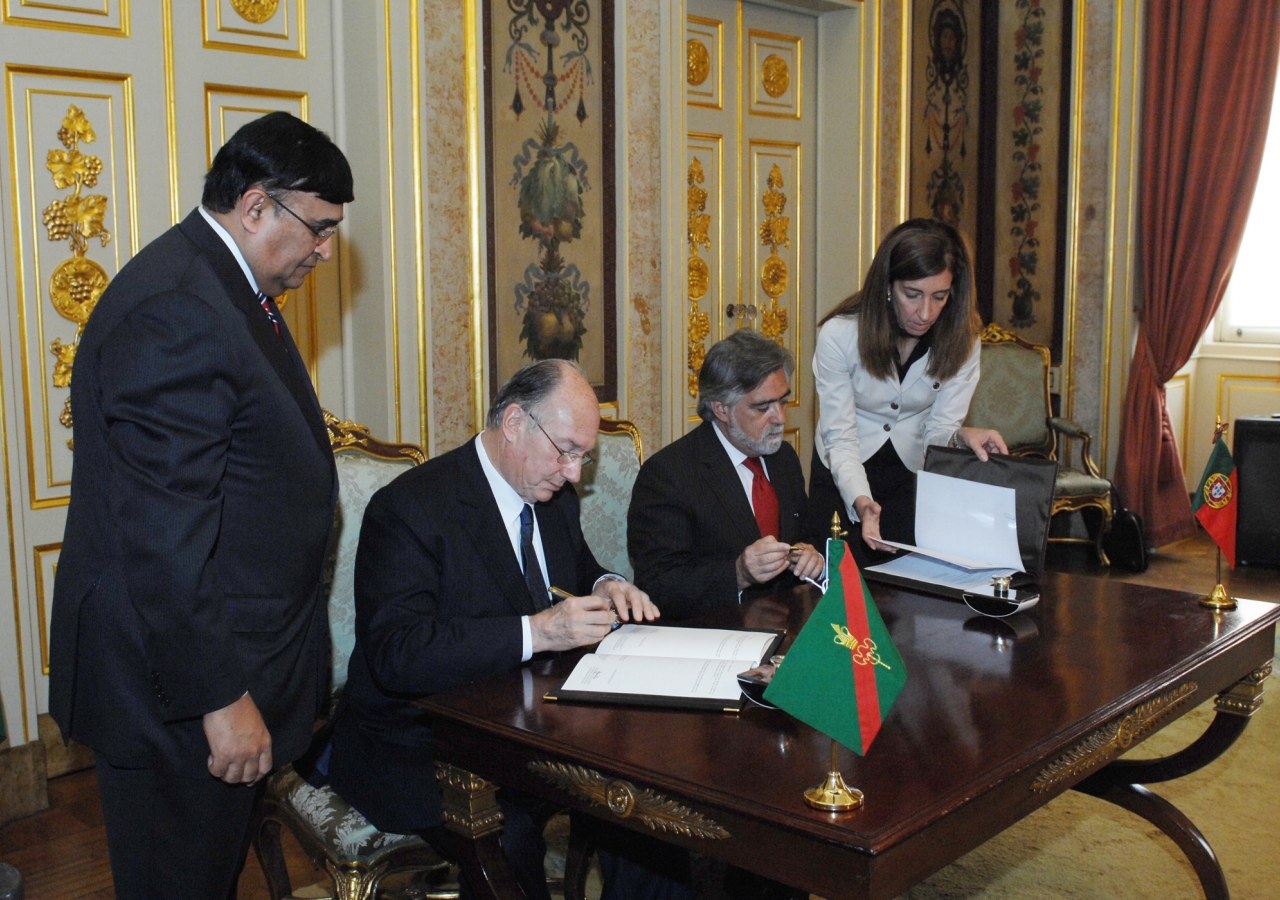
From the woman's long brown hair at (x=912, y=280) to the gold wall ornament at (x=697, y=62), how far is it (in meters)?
2.11

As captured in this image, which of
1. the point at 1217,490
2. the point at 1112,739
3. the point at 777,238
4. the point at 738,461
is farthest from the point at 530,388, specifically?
the point at 777,238

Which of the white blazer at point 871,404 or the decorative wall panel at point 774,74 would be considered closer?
the white blazer at point 871,404

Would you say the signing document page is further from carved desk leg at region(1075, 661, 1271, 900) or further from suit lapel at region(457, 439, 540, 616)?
carved desk leg at region(1075, 661, 1271, 900)

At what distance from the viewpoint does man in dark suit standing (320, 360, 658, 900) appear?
1.89m

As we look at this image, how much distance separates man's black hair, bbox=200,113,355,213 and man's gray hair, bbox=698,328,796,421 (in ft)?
3.65

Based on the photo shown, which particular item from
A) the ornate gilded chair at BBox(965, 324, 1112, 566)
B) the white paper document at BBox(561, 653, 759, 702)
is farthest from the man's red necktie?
the ornate gilded chair at BBox(965, 324, 1112, 566)

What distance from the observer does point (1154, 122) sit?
579cm

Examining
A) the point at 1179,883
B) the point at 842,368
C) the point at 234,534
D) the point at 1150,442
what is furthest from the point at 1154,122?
the point at 234,534


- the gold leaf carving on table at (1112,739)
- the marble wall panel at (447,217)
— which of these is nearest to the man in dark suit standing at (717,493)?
the gold leaf carving on table at (1112,739)

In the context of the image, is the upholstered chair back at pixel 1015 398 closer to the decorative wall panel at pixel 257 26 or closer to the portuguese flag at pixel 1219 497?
the portuguese flag at pixel 1219 497

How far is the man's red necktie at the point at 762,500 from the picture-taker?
2.72m

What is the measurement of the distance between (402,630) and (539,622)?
0.22m

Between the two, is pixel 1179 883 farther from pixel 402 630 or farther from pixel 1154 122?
pixel 1154 122

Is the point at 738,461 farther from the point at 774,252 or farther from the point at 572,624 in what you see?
the point at 774,252
